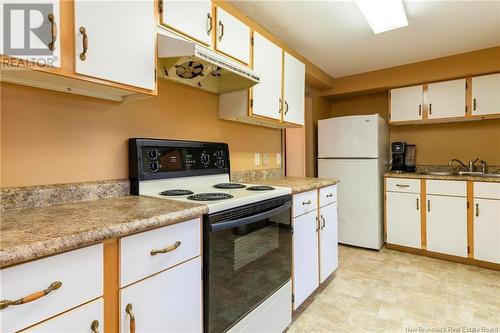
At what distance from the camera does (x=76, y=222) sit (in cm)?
86

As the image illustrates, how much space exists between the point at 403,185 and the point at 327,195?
141 centimetres

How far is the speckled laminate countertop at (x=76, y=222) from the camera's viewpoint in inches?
25.9

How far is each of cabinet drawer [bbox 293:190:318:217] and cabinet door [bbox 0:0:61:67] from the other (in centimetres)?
146

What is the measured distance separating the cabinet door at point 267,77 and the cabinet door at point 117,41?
0.85 metres

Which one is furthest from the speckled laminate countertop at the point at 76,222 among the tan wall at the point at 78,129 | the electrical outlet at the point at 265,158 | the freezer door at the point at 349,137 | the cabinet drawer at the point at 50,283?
the freezer door at the point at 349,137

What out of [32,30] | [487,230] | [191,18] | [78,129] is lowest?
[487,230]

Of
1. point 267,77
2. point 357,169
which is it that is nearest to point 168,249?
point 267,77

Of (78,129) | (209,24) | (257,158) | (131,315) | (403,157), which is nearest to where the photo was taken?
(131,315)

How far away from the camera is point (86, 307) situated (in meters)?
0.78

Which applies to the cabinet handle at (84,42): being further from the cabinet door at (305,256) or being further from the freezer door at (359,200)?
the freezer door at (359,200)

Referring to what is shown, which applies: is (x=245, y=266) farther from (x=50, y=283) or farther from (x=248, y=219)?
(x=50, y=283)

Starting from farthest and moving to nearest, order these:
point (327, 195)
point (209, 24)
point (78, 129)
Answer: point (327, 195)
point (209, 24)
point (78, 129)

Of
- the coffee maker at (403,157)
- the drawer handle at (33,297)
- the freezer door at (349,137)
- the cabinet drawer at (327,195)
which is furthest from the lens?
the coffee maker at (403,157)

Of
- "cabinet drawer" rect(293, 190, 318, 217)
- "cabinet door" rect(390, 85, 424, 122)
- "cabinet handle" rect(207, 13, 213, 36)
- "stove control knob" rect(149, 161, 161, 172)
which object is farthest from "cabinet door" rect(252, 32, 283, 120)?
"cabinet door" rect(390, 85, 424, 122)
